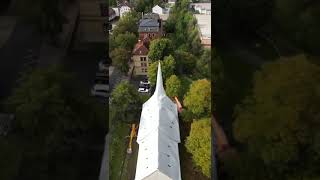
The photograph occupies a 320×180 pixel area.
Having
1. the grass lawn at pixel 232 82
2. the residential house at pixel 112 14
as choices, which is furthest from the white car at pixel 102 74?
the grass lawn at pixel 232 82

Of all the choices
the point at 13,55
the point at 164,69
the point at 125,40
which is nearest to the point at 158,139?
the point at 164,69

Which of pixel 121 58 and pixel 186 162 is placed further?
pixel 186 162

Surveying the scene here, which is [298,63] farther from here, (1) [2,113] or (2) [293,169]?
(1) [2,113]

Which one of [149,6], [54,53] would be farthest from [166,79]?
[54,53]

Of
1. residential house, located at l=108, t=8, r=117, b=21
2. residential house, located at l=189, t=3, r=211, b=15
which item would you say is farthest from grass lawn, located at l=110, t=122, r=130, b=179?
residential house, located at l=189, t=3, r=211, b=15

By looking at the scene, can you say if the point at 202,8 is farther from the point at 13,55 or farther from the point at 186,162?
the point at 13,55
